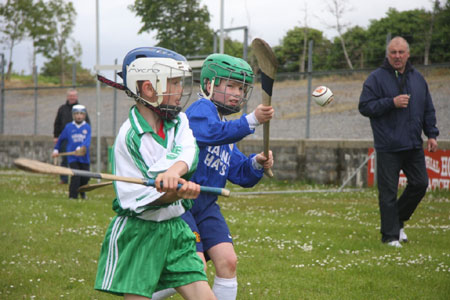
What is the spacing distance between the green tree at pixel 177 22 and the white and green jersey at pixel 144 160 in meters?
29.1

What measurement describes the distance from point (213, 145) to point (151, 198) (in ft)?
3.78

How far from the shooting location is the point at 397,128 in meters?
7.11

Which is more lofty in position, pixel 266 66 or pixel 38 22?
pixel 38 22

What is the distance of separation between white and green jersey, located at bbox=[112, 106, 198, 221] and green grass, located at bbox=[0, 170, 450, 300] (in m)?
2.14

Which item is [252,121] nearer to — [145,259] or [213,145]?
[213,145]

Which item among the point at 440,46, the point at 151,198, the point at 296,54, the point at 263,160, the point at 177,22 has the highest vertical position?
the point at 177,22

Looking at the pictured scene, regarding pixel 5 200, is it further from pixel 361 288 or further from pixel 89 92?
pixel 89 92

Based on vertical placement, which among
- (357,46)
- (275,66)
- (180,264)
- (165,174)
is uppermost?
(357,46)

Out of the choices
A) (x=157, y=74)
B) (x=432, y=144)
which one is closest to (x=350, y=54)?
(x=432, y=144)

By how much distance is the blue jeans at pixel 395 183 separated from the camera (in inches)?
279

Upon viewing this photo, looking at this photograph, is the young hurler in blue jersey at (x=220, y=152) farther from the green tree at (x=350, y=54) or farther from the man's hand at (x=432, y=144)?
the green tree at (x=350, y=54)

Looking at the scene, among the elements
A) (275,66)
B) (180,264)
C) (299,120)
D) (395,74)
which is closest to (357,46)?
(299,120)

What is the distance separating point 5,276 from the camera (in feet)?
18.4

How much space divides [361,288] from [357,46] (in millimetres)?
11677
